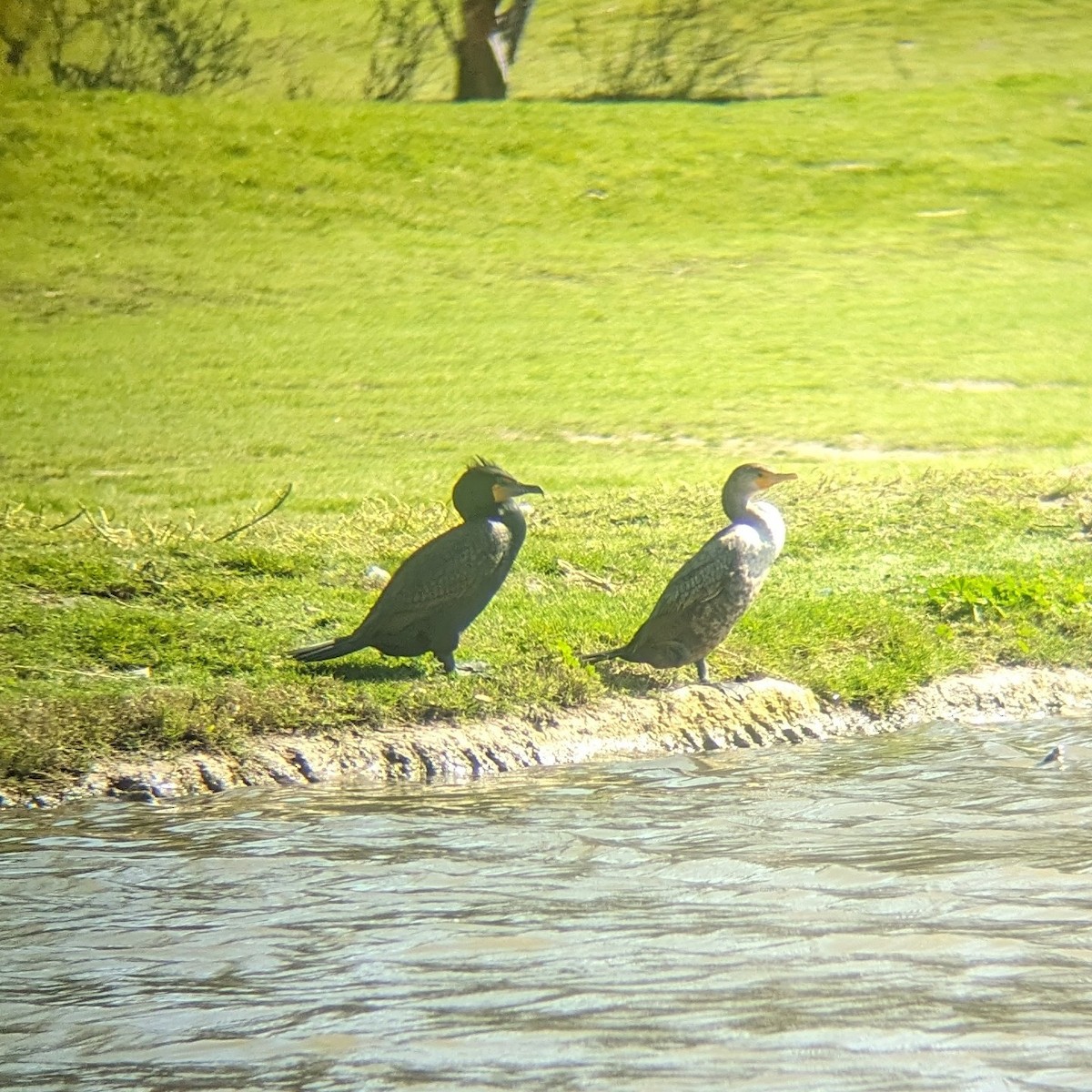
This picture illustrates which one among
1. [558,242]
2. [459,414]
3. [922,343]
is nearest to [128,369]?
[459,414]

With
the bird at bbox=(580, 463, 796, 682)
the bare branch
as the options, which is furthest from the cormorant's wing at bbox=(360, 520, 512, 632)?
the bare branch

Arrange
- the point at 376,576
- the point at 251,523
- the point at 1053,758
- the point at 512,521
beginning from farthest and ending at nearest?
the point at 251,523
the point at 376,576
the point at 512,521
the point at 1053,758

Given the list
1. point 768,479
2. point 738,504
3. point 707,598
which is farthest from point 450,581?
point 768,479

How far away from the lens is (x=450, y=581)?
281 inches

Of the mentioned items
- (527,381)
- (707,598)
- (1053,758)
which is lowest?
(1053,758)

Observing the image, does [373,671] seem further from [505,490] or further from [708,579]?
[708,579]

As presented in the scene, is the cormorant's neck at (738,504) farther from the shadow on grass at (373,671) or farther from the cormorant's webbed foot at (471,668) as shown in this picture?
the shadow on grass at (373,671)

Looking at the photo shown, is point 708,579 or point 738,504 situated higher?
point 738,504

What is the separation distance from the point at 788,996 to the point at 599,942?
61 centimetres

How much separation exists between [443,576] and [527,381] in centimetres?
728

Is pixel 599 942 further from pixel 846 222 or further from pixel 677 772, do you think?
pixel 846 222

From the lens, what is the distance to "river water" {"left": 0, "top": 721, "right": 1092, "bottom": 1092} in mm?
4230

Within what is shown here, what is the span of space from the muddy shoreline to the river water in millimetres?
159

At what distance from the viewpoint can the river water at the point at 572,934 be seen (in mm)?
4230
